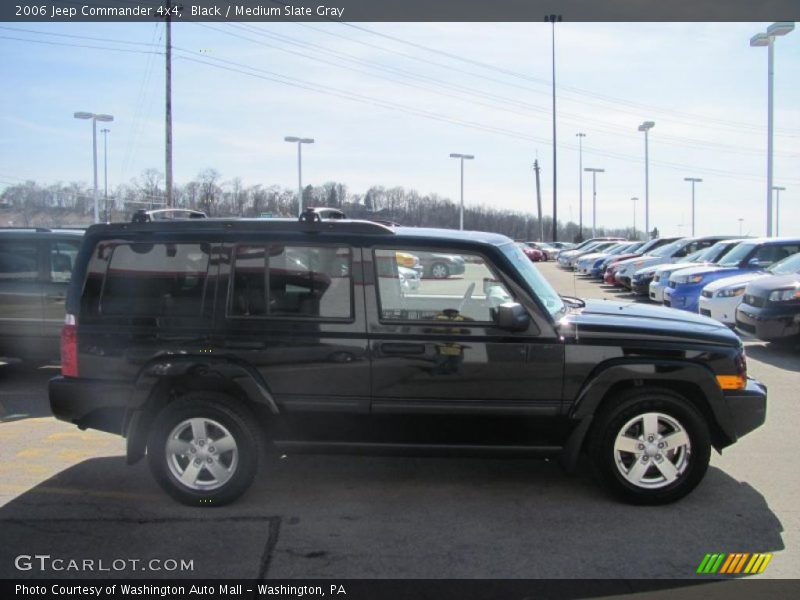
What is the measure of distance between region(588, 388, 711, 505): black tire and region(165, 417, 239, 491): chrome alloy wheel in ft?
7.82

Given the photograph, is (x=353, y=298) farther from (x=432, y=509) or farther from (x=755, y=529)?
(x=755, y=529)

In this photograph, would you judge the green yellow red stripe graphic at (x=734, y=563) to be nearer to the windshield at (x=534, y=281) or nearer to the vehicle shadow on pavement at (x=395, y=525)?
the vehicle shadow on pavement at (x=395, y=525)

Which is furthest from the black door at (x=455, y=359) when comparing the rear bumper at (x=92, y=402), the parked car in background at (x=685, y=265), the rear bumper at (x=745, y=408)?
the parked car in background at (x=685, y=265)

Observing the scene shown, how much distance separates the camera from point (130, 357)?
185 inches

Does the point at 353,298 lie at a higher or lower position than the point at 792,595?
higher

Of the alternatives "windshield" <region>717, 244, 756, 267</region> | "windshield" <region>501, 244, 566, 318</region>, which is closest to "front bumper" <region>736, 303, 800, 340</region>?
"windshield" <region>717, 244, 756, 267</region>

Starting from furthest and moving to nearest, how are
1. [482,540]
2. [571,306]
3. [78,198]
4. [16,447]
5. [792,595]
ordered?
[78,198] < [16,447] < [571,306] < [482,540] < [792,595]

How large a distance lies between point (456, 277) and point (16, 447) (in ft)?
13.5

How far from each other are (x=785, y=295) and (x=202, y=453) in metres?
8.75

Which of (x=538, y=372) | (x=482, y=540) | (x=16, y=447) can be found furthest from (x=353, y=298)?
(x=16, y=447)

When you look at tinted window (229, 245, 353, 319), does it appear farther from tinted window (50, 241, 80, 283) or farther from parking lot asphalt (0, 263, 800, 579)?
tinted window (50, 241, 80, 283)

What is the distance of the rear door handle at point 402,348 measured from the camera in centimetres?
457

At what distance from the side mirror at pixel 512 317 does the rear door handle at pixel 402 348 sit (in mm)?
526

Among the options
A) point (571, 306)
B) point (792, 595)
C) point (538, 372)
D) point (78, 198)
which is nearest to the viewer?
point (792, 595)
